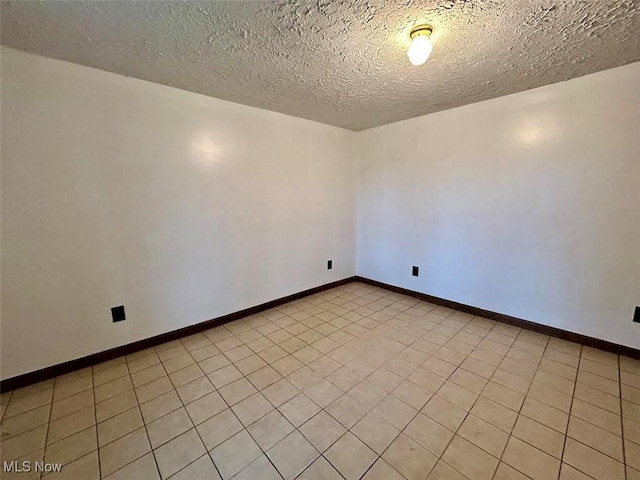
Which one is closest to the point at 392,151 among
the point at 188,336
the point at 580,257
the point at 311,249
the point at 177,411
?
the point at 311,249

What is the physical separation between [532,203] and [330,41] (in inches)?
84.1

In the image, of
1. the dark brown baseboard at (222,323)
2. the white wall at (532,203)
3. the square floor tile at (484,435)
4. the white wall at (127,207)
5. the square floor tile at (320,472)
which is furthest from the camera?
the white wall at (532,203)

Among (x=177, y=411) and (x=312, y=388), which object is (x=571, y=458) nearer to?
(x=312, y=388)

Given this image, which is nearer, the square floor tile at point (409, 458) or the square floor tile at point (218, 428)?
the square floor tile at point (409, 458)

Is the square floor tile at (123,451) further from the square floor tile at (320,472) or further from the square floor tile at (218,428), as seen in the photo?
the square floor tile at (320,472)

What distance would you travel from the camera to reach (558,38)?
156cm

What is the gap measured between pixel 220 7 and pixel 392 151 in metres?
2.51

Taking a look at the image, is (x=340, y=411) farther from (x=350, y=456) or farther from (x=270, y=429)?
(x=270, y=429)

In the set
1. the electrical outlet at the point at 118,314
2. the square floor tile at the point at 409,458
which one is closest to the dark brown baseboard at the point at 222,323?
the electrical outlet at the point at 118,314

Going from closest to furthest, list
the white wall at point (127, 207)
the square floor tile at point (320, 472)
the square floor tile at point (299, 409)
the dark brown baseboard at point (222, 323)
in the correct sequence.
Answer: the square floor tile at point (320, 472)
the square floor tile at point (299, 409)
the white wall at point (127, 207)
the dark brown baseboard at point (222, 323)

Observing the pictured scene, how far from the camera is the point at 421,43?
56.3 inches

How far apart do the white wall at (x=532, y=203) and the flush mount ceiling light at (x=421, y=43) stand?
4.89 ft

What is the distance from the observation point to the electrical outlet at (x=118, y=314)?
207 cm

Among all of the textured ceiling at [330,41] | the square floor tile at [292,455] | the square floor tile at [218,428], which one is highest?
the textured ceiling at [330,41]
